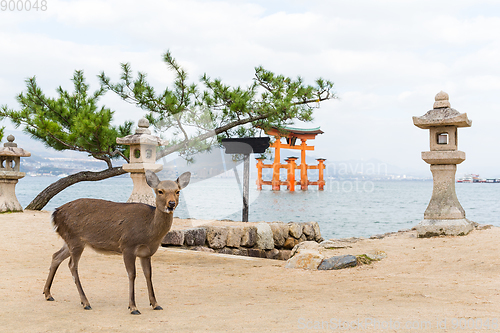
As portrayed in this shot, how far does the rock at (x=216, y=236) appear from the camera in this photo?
332 inches

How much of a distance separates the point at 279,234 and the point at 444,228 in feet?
11.2

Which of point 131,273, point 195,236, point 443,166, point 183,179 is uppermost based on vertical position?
point 443,166

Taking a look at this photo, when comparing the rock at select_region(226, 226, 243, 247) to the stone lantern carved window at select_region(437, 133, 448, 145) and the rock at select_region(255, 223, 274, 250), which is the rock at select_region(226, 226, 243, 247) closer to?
the rock at select_region(255, 223, 274, 250)

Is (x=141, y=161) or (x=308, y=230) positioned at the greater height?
(x=141, y=161)

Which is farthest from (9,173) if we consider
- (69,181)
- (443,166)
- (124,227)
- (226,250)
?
(443,166)

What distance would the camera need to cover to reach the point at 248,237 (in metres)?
8.92

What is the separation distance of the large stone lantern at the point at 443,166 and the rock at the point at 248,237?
3232 mm

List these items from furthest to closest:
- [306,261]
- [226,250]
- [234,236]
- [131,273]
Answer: [234,236] → [226,250] → [306,261] → [131,273]

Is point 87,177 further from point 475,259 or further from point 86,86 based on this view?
point 475,259

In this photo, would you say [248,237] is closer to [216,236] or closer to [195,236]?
[216,236]

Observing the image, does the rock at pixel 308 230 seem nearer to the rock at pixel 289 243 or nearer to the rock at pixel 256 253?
the rock at pixel 289 243

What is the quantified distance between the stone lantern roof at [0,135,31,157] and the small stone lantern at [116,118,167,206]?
366cm

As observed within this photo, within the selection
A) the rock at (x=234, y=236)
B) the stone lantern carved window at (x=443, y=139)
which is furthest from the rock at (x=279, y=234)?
the stone lantern carved window at (x=443, y=139)

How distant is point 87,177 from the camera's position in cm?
1302
